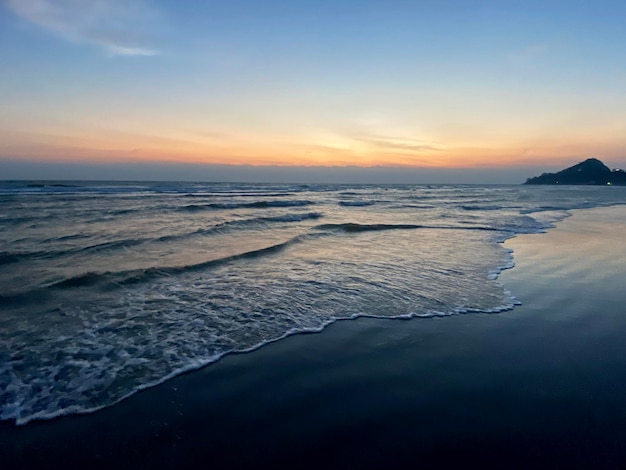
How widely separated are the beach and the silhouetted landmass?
637 feet

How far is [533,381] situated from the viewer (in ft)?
13.0

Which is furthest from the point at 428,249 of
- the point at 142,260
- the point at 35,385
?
the point at 35,385

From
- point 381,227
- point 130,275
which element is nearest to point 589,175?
point 381,227

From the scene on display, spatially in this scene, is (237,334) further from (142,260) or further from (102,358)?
(142,260)

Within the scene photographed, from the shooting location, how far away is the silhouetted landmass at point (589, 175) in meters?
155

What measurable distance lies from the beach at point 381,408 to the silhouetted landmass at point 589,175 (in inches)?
7639

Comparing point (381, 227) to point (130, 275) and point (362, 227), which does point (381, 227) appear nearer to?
point (362, 227)

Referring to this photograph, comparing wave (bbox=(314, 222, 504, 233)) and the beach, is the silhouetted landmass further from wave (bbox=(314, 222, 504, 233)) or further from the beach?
the beach

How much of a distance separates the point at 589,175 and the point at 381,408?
205 meters

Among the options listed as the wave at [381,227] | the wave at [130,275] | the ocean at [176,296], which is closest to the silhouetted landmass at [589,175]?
the wave at [381,227]

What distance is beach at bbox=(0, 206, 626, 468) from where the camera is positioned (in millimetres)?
2889

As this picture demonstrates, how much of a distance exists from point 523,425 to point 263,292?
517cm

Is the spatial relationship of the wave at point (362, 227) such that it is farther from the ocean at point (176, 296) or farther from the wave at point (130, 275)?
the wave at point (130, 275)

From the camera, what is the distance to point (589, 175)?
165 m
